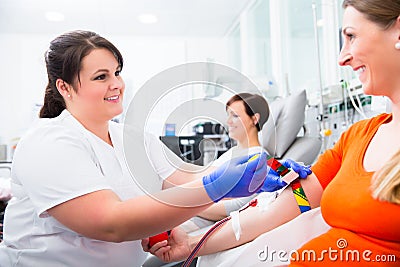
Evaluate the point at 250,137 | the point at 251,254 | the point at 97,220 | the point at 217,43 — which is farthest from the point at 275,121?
the point at 217,43

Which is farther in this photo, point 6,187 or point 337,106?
point 337,106

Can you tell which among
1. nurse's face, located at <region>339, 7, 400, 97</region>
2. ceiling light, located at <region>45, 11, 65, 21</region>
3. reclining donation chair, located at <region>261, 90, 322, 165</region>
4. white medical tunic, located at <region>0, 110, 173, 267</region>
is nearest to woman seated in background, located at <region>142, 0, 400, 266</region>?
nurse's face, located at <region>339, 7, 400, 97</region>

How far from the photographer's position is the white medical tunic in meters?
0.97

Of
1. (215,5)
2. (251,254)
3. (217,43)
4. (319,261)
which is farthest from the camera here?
(217,43)

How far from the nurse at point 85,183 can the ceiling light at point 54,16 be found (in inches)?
169

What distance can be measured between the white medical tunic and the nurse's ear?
0.20 feet

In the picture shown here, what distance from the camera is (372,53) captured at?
902 mm

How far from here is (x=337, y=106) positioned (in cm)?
271

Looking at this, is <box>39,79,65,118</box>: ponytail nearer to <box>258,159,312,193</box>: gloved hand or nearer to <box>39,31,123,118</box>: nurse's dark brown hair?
<box>39,31,123,118</box>: nurse's dark brown hair

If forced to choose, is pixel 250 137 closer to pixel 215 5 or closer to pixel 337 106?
pixel 337 106

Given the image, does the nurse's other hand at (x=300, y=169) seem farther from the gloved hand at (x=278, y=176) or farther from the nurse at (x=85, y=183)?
the nurse at (x=85, y=183)

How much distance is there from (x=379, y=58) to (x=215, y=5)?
4.55m

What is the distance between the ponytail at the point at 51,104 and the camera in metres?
1.29

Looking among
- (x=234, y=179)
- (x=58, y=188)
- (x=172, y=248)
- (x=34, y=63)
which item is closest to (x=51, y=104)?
(x=58, y=188)
